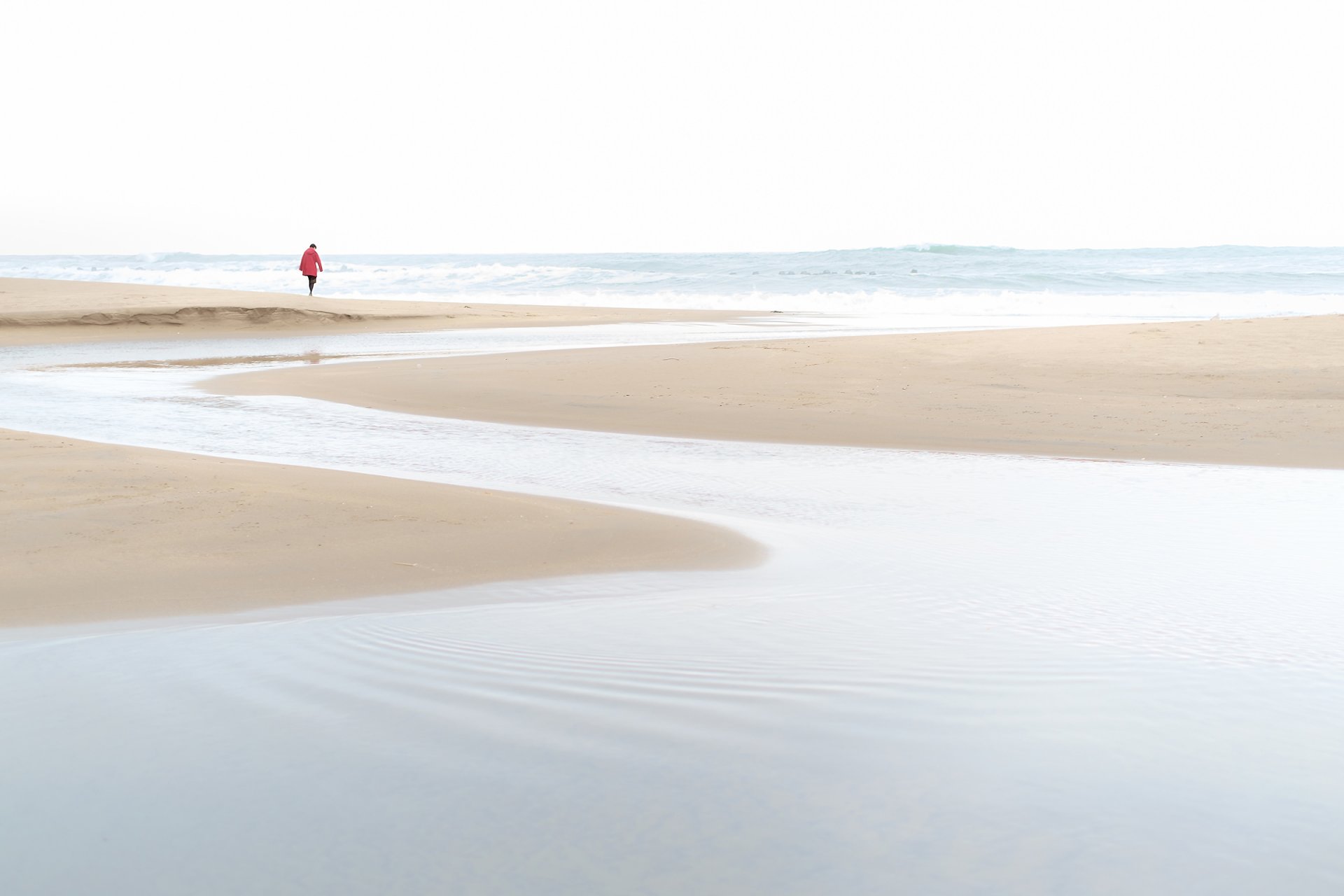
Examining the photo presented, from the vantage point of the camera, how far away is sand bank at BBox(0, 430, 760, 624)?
12.9 ft

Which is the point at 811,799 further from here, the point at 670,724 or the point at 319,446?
the point at 319,446

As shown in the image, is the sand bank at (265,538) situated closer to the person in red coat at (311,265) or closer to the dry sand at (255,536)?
the dry sand at (255,536)

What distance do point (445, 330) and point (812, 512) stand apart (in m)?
15.3

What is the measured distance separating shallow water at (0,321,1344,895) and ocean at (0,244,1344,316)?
2140 centimetres

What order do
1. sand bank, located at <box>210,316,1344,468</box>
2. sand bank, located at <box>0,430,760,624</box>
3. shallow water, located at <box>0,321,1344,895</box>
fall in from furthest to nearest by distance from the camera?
1. sand bank, located at <box>210,316,1344,468</box>
2. sand bank, located at <box>0,430,760,624</box>
3. shallow water, located at <box>0,321,1344,895</box>

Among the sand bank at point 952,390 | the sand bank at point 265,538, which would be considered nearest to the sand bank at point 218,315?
the sand bank at point 952,390

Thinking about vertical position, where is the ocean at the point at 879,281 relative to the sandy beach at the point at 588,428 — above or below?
above

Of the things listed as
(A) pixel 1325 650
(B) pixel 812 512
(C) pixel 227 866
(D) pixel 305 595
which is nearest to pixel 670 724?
(C) pixel 227 866

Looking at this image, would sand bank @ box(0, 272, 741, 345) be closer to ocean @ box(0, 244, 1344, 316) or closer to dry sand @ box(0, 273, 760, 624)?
ocean @ box(0, 244, 1344, 316)

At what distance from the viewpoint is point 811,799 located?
2402 millimetres

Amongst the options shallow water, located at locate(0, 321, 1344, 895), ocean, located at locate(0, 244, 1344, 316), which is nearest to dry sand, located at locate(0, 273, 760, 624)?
shallow water, located at locate(0, 321, 1344, 895)

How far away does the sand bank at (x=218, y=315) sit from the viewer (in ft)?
61.7

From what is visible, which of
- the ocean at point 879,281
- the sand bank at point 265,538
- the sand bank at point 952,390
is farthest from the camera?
the ocean at point 879,281

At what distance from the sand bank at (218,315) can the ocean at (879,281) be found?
5761 mm
